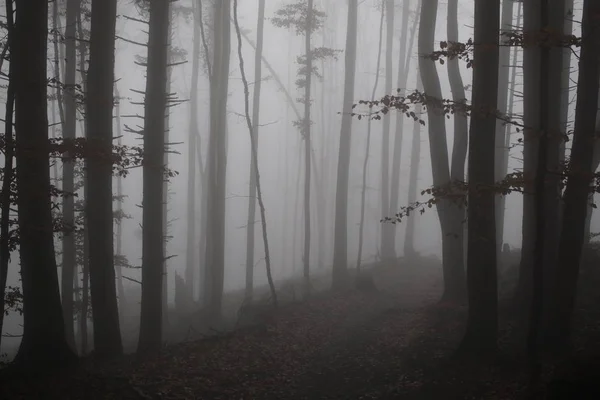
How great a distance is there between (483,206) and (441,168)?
4.95 m

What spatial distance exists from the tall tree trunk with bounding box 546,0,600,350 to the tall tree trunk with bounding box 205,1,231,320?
40.3 ft

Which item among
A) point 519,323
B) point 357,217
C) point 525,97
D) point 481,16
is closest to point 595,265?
point 519,323

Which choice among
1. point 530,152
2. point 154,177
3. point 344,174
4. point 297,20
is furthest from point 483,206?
point 297,20

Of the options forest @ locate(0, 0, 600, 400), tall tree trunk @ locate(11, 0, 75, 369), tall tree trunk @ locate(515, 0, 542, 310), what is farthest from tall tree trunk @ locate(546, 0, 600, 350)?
tall tree trunk @ locate(11, 0, 75, 369)

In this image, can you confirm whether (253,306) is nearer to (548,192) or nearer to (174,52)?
(548,192)

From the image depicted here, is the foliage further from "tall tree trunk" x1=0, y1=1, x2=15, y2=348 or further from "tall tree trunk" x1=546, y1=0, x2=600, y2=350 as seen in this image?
"tall tree trunk" x1=546, y1=0, x2=600, y2=350

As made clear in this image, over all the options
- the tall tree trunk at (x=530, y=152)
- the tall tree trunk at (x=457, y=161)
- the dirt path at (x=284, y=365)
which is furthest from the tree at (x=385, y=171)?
the tall tree trunk at (x=530, y=152)

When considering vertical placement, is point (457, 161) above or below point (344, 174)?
above

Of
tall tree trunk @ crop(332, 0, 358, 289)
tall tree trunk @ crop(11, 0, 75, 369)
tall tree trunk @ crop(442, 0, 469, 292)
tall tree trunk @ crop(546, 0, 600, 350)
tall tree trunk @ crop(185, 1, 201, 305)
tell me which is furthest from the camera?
tall tree trunk @ crop(185, 1, 201, 305)

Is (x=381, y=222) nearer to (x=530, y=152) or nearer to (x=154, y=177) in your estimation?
(x=530, y=152)

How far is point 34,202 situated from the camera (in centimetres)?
796

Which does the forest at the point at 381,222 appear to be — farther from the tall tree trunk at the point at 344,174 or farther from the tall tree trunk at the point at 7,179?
the tall tree trunk at the point at 344,174

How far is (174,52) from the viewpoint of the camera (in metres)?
21.8

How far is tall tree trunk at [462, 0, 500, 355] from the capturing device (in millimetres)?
8031
